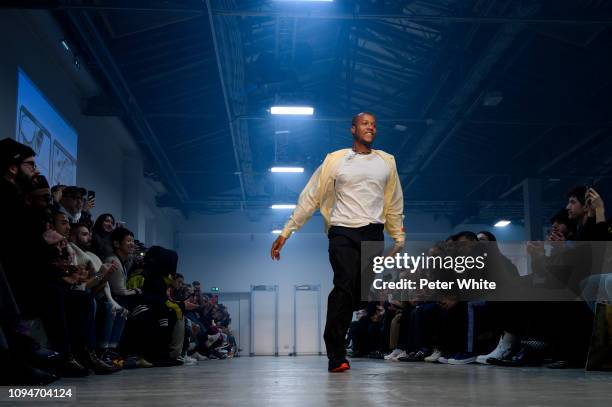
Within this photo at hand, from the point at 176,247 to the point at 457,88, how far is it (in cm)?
1281

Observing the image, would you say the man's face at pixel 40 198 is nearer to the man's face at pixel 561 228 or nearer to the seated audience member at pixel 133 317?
the seated audience member at pixel 133 317

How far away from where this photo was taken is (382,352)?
8836mm

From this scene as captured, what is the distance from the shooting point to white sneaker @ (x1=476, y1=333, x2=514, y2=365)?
5.62 metres

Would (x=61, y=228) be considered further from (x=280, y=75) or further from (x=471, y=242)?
(x=280, y=75)

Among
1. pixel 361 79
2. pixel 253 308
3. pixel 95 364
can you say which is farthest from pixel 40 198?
pixel 253 308

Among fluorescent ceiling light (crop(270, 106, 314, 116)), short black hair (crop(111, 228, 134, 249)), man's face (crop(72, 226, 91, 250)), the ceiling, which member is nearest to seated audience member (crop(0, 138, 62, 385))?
man's face (crop(72, 226, 91, 250))

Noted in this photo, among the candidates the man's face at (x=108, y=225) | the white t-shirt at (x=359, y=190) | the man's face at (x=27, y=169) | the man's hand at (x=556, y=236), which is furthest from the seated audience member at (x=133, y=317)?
the man's hand at (x=556, y=236)

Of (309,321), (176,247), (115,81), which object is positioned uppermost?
(115,81)

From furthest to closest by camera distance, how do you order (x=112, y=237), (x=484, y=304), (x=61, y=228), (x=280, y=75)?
(x=280, y=75) < (x=112, y=237) < (x=484, y=304) < (x=61, y=228)

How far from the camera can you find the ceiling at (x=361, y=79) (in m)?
8.72

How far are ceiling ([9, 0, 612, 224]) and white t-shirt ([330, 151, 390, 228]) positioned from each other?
4215mm

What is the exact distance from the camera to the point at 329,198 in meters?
4.52

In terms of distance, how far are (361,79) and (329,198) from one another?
8710 millimetres

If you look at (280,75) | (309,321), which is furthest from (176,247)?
(280,75)
